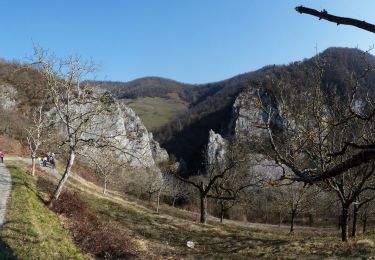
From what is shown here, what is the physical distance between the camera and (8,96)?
9925 cm

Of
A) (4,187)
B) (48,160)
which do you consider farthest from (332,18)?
(48,160)

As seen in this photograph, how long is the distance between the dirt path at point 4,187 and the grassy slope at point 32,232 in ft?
1.00

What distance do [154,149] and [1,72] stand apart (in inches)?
2777

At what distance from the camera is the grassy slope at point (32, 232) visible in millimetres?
15281

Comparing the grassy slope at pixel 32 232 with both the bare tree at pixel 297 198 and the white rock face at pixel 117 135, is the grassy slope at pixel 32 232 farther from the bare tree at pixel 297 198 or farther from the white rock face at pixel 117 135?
the bare tree at pixel 297 198

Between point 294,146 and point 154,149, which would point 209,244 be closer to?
point 294,146

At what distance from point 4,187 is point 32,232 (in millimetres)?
10553

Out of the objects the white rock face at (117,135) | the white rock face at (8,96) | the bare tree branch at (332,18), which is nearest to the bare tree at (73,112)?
the white rock face at (117,135)

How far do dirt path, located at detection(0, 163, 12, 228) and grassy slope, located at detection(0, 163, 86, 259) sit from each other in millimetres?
304

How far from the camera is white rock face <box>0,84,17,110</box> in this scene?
95.7 metres

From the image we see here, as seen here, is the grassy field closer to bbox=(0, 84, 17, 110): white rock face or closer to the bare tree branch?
the bare tree branch

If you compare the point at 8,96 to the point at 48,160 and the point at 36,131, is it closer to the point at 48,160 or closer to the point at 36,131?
the point at 48,160

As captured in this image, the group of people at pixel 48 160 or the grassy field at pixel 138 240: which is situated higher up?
the group of people at pixel 48 160

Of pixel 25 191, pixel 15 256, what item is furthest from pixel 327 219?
pixel 15 256
